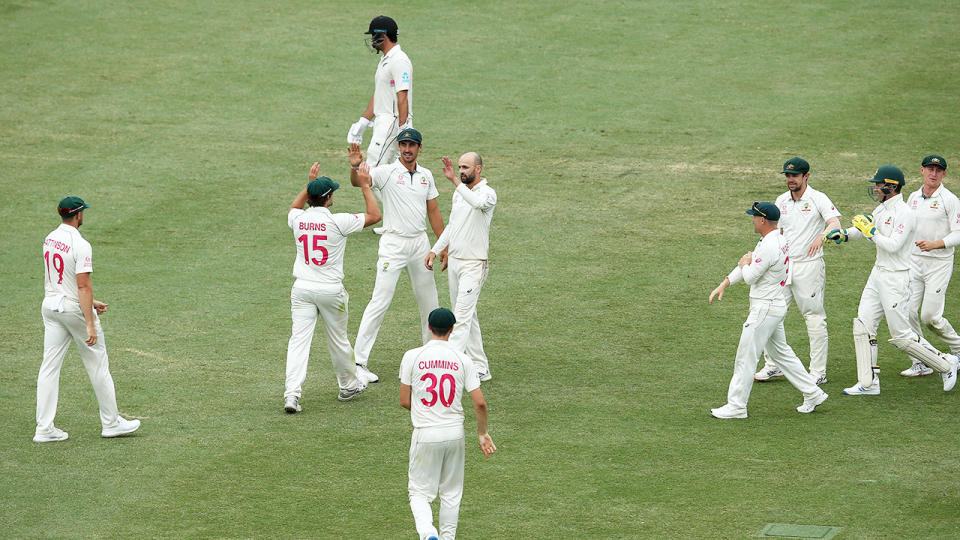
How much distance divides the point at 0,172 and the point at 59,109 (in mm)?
2971

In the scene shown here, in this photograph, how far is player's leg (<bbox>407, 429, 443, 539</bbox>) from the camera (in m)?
8.66

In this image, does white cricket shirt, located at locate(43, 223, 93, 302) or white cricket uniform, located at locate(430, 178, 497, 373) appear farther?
white cricket uniform, located at locate(430, 178, 497, 373)

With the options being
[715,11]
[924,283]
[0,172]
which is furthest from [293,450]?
[715,11]

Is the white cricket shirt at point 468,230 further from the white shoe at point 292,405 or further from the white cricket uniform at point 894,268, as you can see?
the white cricket uniform at point 894,268

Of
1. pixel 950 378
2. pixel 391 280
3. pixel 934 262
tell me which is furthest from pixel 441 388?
pixel 934 262

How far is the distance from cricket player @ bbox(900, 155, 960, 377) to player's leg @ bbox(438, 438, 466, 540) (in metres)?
6.21

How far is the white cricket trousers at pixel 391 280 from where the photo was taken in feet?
40.8

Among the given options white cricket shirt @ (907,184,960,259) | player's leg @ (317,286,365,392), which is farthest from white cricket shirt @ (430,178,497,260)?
white cricket shirt @ (907,184,960,259)

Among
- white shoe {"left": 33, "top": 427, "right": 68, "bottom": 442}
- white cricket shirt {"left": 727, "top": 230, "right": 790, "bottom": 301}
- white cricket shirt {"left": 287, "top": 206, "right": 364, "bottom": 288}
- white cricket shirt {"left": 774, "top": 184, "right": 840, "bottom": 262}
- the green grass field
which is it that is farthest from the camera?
white cricket shirt {"left": 774, "top": 184, "right": 840, "bottom": 262}

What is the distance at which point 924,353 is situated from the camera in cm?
1205

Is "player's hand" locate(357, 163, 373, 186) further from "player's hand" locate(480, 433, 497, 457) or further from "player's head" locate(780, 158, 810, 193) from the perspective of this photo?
"player's head" locate(780, 158, 810, 193)

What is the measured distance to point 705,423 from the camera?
451 inches

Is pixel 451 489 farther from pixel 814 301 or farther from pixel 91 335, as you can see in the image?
pixel 814 301

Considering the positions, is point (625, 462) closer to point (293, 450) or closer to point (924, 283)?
point (293, 450)
